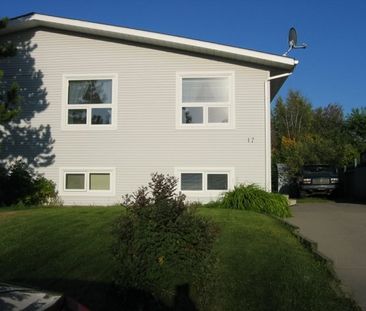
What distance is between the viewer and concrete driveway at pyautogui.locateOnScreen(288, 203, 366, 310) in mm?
7317

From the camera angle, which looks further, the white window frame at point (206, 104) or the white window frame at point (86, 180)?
the white window frame at point (86, 180)

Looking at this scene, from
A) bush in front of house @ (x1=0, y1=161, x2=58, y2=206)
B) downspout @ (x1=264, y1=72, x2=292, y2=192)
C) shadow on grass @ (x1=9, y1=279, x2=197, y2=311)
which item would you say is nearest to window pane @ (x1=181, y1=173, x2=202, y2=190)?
downspout @ (x1=264, y1=72, x2=292, y2=192)

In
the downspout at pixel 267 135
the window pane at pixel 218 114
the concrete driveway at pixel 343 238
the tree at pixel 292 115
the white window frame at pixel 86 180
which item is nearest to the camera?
the concrete driveway at pixel 343 238

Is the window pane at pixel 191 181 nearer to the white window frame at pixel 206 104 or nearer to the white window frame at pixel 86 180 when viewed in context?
the white window frame at pixel 206 104

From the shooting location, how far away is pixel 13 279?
7504mm

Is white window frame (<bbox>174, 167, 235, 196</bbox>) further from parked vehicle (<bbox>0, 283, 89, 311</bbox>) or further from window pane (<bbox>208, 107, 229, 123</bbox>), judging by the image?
parked vehicle (<bbox>0, 283, 89, 311</bbox>)

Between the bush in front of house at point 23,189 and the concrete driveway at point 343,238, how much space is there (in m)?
6.81

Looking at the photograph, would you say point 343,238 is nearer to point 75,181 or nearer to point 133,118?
point 133,118

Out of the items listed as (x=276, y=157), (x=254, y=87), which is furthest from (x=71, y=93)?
(x=276, y=157)

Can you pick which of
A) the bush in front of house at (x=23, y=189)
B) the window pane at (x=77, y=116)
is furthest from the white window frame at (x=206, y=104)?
the bush in front of house at (x=23, y=189)

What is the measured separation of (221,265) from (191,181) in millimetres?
8175

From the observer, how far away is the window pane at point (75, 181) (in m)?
15.9

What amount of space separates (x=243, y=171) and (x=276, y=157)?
56.7ft

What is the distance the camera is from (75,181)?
52.1 feet
